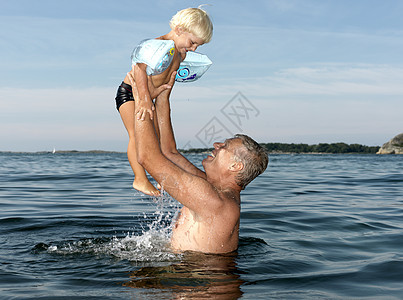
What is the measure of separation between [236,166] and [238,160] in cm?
7

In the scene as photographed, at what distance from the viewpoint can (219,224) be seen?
188 inches

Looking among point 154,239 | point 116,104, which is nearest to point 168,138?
point 116,104

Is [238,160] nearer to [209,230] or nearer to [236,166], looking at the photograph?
[236,166]

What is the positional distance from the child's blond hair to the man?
2.64 feet

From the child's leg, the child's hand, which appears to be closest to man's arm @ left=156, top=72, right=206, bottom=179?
the child's leg

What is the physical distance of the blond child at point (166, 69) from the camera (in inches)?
164

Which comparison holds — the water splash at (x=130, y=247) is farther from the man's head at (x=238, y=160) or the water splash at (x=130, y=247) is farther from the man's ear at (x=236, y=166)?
the man's ear at (x=236, y=166)

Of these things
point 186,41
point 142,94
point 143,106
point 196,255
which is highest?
point 186,41

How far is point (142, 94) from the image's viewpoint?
4113mm

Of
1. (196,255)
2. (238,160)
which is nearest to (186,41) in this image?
(238,160)

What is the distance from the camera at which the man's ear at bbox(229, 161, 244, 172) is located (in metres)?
4.71

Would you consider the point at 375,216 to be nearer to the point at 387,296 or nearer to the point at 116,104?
the point at 387,296

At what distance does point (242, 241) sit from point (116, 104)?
287 centimetres

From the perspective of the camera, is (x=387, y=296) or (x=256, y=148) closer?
(x=387, y=296)
